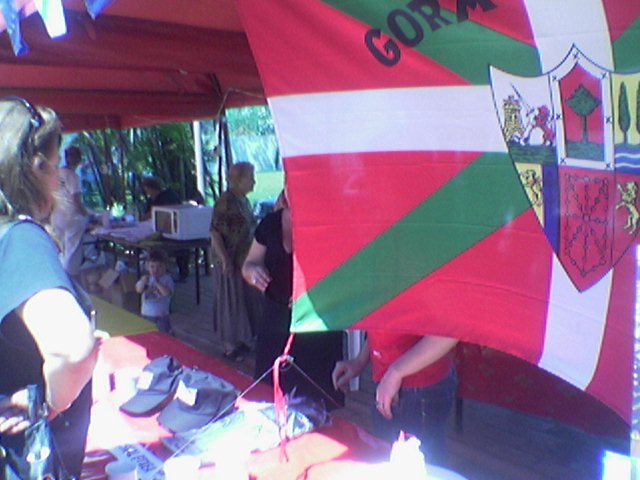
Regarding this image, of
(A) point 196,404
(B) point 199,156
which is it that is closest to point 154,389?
(A) point 196,404

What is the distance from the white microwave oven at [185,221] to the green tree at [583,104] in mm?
5623

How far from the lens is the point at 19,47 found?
2393 millimetres

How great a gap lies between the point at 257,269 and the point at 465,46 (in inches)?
60.7

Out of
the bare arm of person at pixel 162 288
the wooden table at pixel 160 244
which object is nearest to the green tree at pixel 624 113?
the bare arm of person at pixel 162 288

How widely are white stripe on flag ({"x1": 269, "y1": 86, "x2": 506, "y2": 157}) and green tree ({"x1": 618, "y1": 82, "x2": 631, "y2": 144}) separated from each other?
0.29 meters

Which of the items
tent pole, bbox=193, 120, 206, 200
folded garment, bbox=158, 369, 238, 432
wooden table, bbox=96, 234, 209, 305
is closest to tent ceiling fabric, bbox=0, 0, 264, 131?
wooden table, bbox=96, 234, 209, 305

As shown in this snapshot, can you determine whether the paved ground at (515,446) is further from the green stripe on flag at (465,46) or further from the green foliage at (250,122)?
the green foliage at (250,122)

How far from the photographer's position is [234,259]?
15.8 feet

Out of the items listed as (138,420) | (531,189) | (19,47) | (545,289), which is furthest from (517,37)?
(19,47)

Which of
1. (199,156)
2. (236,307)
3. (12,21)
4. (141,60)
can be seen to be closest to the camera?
(12,21)

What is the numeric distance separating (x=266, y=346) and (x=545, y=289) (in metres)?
1.68

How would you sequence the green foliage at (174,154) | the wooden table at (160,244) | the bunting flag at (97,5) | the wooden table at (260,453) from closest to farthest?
the wooden table at (260,453), the bunting flag at (97,5), the wooden table at (160,244), the green foliage at (174,154)

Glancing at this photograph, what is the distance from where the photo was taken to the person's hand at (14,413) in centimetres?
134

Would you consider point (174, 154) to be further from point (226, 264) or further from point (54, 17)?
point (54, 17)
